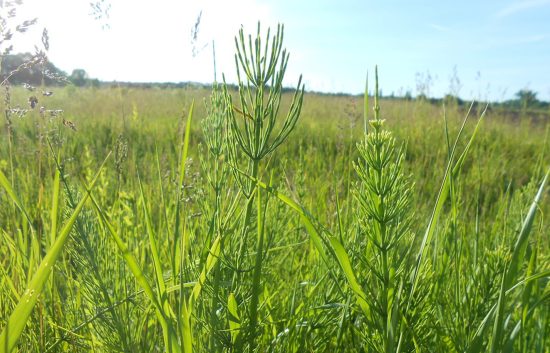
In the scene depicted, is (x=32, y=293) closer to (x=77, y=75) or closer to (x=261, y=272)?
(x=261, y=272)

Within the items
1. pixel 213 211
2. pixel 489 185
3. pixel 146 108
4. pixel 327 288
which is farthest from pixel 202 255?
pixel 146 108

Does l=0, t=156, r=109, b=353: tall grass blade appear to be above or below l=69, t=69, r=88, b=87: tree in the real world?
below

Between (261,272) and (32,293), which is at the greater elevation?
(32,293)

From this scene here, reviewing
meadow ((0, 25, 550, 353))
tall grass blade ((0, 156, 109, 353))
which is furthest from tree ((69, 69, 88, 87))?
tall grass blade ((0, 156, 109, 353))

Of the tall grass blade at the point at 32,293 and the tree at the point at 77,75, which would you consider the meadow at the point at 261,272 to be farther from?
the tree at the point at 77,75

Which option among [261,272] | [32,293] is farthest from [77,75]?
[32,293]

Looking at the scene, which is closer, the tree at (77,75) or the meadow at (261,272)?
the meadow at (261,272)

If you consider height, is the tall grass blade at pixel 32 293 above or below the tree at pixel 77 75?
below

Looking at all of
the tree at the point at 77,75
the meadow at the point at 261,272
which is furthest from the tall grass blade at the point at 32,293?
the tree at the point at 77,75

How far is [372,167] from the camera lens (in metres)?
0.73

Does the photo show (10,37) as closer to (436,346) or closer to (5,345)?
(5,345)

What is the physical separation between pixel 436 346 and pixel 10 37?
1086 millimetres

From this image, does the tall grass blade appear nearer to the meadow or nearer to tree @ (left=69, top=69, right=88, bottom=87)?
the meadow

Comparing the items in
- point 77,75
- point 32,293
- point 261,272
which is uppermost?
point 77,75
